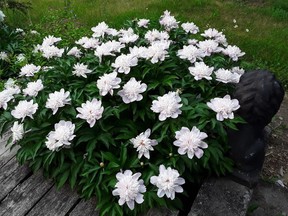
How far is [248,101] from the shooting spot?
244 centimetres

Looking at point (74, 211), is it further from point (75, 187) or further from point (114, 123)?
point (114, 123)

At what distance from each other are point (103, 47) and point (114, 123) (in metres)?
0.72

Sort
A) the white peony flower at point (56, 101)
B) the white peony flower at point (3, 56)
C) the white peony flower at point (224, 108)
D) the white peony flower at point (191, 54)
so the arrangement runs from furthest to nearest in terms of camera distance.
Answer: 1. the white peony flower at point (3, 56)
2. the white peony flower at point (191, 54)
3. the white peony flower at point (56, 101)
4. the white peony flower at point (224, 108)

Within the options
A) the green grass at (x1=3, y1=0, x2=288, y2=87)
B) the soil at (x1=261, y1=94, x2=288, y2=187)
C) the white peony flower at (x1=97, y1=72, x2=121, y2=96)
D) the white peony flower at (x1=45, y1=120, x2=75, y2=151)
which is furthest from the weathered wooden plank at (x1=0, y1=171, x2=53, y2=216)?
the green grass at (x1=3, y1=0, x2=288, y2=87)

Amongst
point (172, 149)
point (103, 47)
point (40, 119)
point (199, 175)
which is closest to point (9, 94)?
point (40, 119)

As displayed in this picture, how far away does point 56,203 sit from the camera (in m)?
2.50

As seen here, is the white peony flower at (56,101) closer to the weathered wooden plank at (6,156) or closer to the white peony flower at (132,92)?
the white peony flower at (132,92)

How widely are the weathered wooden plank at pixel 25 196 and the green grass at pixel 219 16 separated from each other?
12.2 feet

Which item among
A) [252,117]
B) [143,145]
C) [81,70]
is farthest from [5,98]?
[252,117]

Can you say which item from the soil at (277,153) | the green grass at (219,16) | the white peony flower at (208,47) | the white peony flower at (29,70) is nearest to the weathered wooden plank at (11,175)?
the white peony flower at (29,70)

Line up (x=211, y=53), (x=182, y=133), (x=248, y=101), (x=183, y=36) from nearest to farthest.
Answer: (x=182, y=133) < (x=248, y=101) < (x=211, y=53) < (x=183, y=36)

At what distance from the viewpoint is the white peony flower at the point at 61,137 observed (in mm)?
2277

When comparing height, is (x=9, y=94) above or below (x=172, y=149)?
above

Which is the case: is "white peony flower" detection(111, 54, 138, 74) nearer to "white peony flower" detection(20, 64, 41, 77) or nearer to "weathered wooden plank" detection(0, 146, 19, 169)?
"white peony flower" detection(20, 64, 41, 77)
